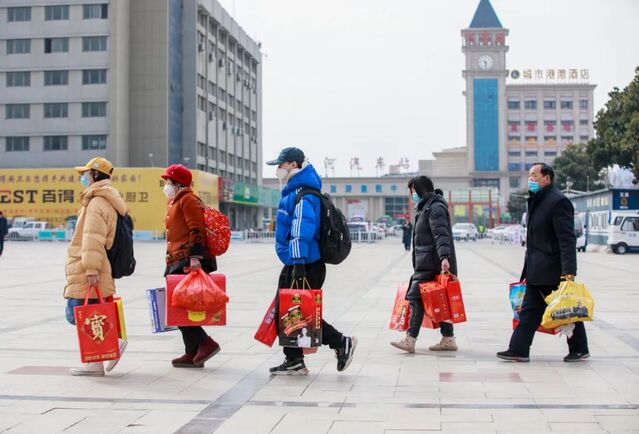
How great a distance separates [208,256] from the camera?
6.93 m

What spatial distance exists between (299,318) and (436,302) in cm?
171

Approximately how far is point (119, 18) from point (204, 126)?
12199mm

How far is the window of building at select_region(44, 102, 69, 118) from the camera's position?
64062 millimetres

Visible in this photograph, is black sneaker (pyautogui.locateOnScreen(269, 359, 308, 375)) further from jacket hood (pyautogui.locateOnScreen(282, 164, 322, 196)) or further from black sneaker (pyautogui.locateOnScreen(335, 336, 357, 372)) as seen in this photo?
jacket hood (pyautogui.locateOnScreen(282, 164, 322, 196))

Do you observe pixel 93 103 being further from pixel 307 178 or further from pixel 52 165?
pixel 307 178

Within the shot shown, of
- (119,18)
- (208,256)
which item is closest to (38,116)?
(119,18)

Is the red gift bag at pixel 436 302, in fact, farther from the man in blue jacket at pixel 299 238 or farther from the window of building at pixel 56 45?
the window of building at pixel 56 45

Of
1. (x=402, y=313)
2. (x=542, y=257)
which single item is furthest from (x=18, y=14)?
(x=542, y=257)

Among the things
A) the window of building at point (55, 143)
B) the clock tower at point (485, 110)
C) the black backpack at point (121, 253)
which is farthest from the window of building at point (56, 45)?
the clock tower at point (485, 110)

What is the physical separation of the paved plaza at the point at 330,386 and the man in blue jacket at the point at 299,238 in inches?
7.4

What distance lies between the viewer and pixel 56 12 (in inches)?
2515

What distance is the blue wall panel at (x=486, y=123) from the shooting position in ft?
A: 403

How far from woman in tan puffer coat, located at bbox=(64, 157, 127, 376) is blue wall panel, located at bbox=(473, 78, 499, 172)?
119 m

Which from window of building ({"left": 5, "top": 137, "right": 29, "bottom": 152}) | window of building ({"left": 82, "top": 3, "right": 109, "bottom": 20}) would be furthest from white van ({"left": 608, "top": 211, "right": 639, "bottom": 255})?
window of building ({"left": 5, "top": 137, "right": 29, "bottom": 152})
